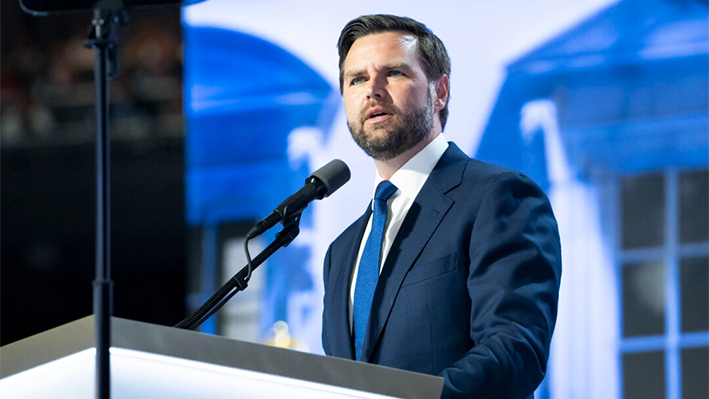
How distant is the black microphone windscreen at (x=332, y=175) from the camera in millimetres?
1536

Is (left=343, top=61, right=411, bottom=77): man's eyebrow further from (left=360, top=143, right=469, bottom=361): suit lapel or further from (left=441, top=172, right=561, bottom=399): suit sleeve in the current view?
(left=441, top=172, right=561, bottom=399): suit sleeve

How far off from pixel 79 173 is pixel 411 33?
2195 mm

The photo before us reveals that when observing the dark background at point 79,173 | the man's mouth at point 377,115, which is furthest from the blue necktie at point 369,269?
the dark background at point 79,173

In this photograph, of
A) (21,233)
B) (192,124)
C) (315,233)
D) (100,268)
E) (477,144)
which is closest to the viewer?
(100,268)

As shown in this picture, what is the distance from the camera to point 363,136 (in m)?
1.86

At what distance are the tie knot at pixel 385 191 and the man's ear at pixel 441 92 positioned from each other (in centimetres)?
27

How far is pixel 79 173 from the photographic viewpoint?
370cm

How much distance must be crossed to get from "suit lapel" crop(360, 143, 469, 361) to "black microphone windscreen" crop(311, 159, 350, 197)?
218 millimetres

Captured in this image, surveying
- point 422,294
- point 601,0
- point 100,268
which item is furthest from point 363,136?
point 601,0

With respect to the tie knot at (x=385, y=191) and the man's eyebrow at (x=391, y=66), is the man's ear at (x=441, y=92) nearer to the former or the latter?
the man's eyebrow at (x=391, y=66)

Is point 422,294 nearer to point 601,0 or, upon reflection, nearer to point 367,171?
point 367,171

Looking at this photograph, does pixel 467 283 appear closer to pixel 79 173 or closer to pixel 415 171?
pixel 415 171

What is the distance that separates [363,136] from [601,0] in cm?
138

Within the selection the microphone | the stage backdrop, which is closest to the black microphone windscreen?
the microphone
